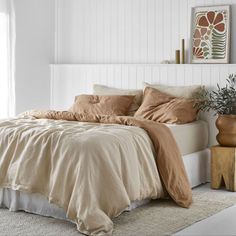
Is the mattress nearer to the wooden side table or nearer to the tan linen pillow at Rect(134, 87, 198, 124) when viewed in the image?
the tan linen pillow at Rect(134, 87, 198, 124)

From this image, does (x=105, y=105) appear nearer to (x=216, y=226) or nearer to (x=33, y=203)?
(x=33, y=203)

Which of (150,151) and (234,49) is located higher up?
(234,49)

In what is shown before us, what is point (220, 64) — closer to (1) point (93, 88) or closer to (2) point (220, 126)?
(2) point (220, 126)

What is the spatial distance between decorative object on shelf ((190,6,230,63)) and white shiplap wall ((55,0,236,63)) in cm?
8

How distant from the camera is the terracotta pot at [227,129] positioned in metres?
5.46

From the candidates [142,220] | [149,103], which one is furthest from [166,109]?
[142,220]

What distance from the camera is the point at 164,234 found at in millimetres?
4023

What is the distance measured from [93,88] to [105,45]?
2.02 feet

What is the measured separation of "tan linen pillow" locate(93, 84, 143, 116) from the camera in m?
6.22

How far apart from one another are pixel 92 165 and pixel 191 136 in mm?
1739

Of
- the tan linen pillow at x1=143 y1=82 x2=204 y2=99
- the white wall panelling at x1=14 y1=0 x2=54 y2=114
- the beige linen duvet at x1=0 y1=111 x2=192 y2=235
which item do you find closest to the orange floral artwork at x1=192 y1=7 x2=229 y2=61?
the tan linen pillow at x1=143 y1=82 x2=204 y2=99

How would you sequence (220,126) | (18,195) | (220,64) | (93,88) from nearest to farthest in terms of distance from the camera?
(18,195) < (220,126) < (220,64) < (93,88)

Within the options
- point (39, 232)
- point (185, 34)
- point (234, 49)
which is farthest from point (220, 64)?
point (39, 232)

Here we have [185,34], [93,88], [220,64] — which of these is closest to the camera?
[220,64]
